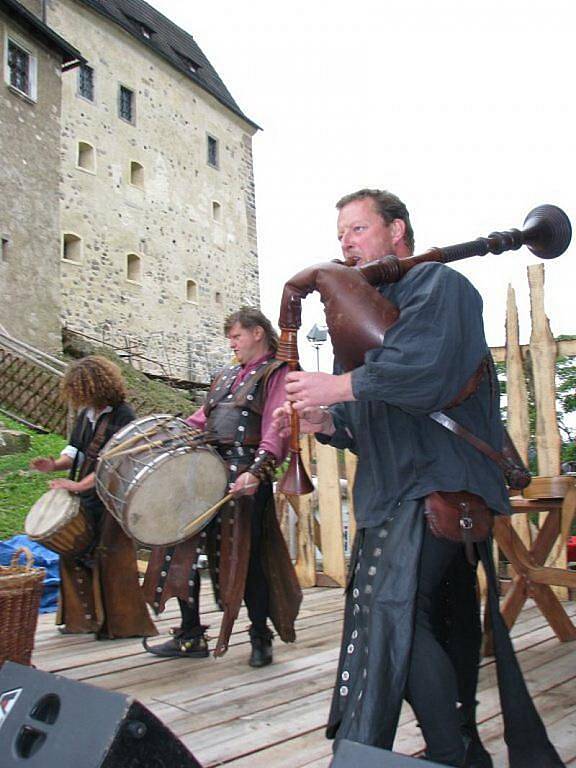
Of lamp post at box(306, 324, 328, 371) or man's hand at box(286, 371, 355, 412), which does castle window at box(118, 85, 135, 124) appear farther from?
man's hand at box(286, 371, 355, 412)

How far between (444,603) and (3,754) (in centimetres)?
117

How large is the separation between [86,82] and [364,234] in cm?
2225

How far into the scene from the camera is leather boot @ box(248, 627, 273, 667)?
3.41 m

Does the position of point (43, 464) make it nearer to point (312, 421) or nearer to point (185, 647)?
point (185, 647)

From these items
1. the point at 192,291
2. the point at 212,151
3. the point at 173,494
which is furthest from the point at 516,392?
the point at 212,151

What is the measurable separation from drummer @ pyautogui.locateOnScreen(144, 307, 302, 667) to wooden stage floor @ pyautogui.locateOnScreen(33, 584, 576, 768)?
0.18 m

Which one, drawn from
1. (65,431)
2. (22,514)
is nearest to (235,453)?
→ (22,514)

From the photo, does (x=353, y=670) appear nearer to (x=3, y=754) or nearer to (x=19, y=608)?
(x=3, y=754)

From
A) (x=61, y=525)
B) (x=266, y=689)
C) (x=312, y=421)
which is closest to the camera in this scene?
(x=312, y=421)

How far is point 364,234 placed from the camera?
6.64ft

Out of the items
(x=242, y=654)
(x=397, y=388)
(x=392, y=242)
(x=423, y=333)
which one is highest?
(x=392, y=242)

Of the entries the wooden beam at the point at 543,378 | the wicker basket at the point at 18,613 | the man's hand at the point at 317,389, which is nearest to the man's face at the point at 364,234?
the man's hand at the point at 317,389

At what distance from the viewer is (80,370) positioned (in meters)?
4.17

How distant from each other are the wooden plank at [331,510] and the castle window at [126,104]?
20111 mm
